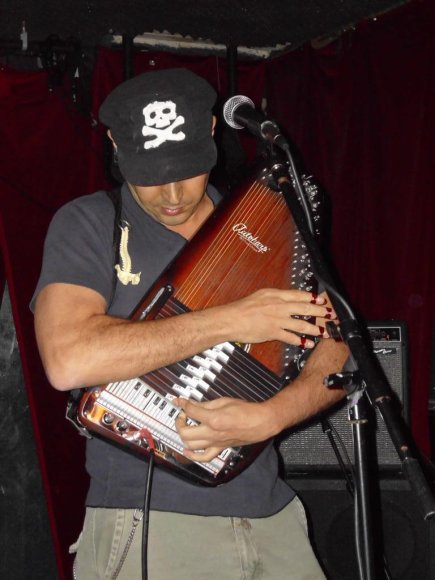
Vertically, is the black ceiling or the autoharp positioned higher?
the black ceiling

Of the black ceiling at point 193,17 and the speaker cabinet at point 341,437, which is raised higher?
the black ceiling at point 193,17

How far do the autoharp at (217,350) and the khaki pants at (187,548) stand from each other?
13 centimetres

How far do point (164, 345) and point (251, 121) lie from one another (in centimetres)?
58

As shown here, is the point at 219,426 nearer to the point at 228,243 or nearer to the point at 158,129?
the point at 228,243

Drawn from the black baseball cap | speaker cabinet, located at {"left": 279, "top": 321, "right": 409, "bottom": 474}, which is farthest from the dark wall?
the black baseball cap

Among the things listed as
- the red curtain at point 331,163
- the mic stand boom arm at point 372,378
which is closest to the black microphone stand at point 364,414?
the mic stand boom arm at point 372,378

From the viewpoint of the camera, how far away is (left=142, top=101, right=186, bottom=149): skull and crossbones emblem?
1.99 metres

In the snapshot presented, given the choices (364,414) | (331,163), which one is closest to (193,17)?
(331,163)

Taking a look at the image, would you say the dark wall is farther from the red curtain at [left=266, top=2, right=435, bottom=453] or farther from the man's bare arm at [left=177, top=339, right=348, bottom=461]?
the man's bare arm at [left=177, top=339, right=348, bottom=461]

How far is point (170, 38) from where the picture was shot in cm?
501

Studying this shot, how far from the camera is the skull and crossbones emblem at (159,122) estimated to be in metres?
1.99

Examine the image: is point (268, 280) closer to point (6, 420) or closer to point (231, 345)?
point (231, 345)

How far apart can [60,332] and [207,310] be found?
1.17 ft

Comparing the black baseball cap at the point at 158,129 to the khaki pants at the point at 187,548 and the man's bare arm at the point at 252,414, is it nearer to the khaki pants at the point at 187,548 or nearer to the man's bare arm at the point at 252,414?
the man's bare arm at the point at 252,414
